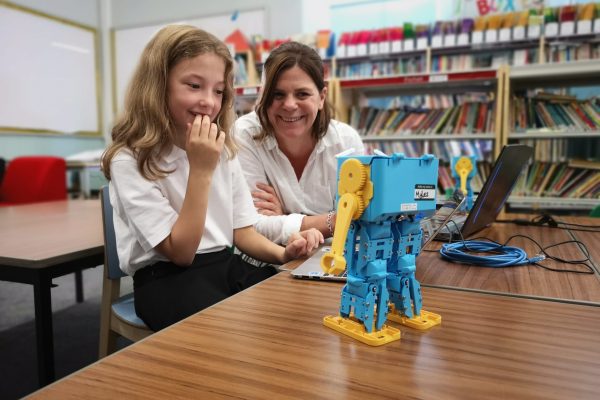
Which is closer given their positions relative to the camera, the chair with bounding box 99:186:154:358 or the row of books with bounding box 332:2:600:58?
the chair with bounding box 99:186:154:358

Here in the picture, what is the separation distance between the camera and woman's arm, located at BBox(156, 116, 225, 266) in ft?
3.54

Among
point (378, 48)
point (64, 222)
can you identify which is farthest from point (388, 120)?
point (64, 222)

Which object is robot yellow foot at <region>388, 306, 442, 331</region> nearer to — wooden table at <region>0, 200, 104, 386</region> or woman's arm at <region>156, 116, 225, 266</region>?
woman's arm at <region>156, 116, 225, 266</region>

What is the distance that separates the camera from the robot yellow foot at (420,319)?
678 millimetres

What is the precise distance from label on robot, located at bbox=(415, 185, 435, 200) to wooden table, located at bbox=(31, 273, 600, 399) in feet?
0.62

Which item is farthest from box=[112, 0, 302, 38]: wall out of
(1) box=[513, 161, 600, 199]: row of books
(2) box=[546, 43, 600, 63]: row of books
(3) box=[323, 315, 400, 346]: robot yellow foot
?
(3) box=[323, 315, 400, 346]: robot yellow foot

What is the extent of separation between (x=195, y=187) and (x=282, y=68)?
69 centimetres

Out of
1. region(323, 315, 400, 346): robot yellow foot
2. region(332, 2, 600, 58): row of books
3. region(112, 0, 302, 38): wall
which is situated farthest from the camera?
region(112, 0, 302, 38): wall

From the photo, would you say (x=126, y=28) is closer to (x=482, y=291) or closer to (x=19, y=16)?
(x=19, y=16)

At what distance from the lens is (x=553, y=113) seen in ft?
10.6

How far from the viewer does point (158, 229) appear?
1102mm

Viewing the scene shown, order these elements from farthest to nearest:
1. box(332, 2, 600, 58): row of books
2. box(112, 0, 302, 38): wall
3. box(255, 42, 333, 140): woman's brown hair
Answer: box(112, 0, 302, 38): wall → box(332, 2, 600, 58): row of books → box(255, 42, 333, 140): woman's brown hair

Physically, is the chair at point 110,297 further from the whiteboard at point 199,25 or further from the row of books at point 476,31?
the whiteboard at point 199,25

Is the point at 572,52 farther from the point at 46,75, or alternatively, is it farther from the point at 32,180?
the point at 46,75
